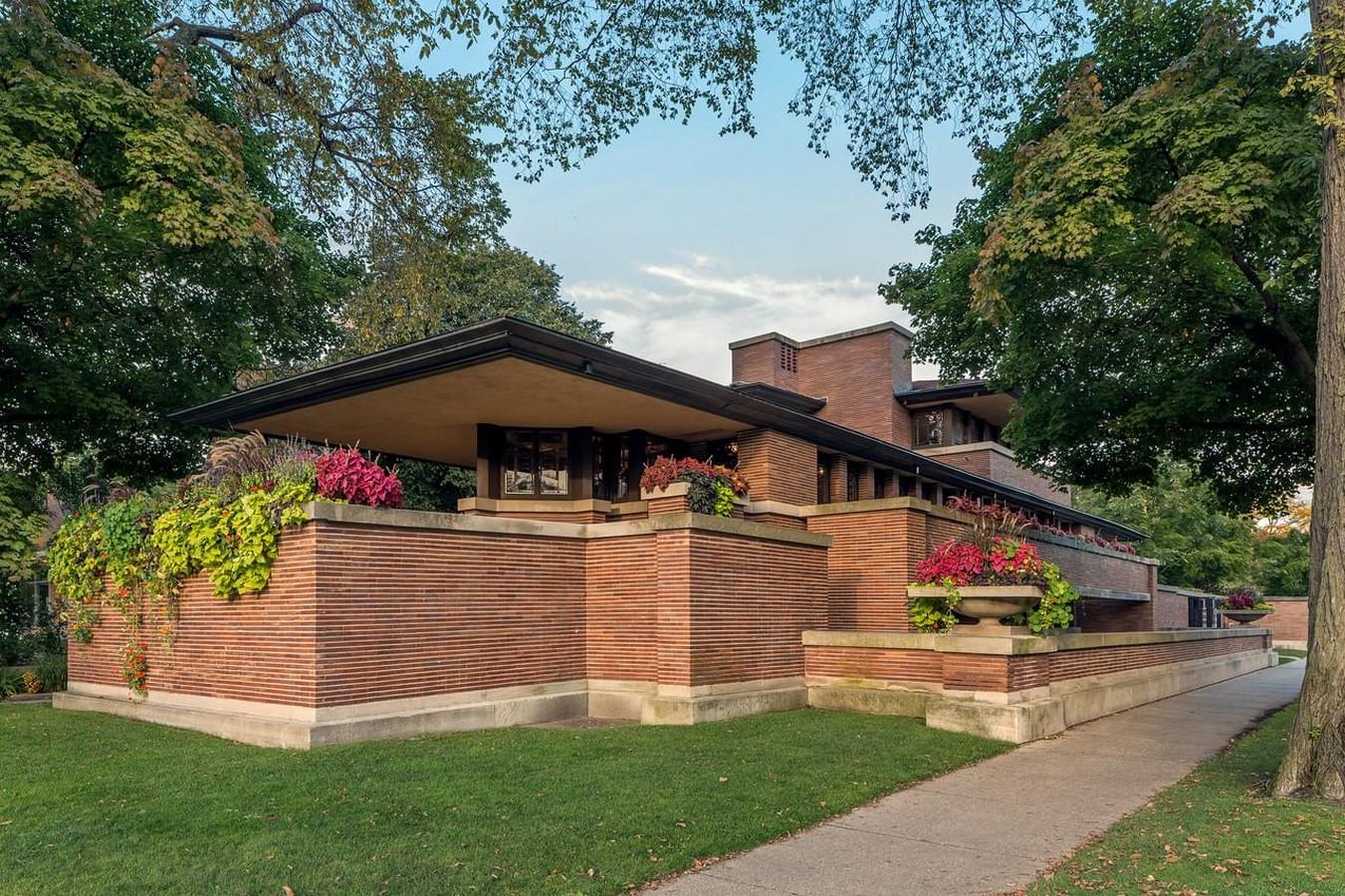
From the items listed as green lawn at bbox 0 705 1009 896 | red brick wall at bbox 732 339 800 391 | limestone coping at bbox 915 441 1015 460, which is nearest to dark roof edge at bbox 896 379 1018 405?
limestone coping at bbox 915 441 1015 460

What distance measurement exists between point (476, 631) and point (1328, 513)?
9185 mm

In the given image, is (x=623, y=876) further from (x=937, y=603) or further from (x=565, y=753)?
(x=937, y=603)

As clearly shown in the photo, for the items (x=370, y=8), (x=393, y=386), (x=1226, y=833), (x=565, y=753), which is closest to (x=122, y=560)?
(x=393, y=386)

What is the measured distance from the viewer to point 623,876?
579 cm

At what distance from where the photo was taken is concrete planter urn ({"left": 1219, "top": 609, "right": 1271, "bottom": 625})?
32406 mm

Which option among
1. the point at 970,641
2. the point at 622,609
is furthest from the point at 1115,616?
the point at 622,609

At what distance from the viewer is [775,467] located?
1616 centimetres

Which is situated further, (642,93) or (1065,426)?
(1065,426)

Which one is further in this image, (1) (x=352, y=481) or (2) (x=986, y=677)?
(2) (x=986, y=677)

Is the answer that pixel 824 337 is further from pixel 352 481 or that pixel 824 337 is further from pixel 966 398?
pixel 352 481

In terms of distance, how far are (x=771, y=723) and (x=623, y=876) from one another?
6.45 m

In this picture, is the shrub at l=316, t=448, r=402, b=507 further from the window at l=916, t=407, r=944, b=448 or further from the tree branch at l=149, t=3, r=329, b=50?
the window at l=916, t=407, r=944, b=448

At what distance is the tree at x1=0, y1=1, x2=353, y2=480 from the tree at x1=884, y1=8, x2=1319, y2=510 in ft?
37.3

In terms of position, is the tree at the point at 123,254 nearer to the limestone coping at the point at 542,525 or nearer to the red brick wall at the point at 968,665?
the limestone coping at the point at 542,525
